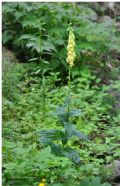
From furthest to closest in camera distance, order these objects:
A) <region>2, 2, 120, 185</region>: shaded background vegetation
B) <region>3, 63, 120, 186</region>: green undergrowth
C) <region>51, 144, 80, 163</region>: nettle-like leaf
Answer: <region>51, 144, 80, 163</region>: nettle-like leaf < <region>2, 2, 120, 185</region>: shaded background vegetation < <region>3, 63, 120, 186</region>: green undergrowth

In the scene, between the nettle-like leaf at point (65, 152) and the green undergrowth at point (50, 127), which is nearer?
the green undergrowth at point (50, 127)

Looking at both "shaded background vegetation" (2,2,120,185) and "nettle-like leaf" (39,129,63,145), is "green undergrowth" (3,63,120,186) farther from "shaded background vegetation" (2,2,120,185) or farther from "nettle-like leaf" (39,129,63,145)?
"nettle-like leaf" (39,129,63,145)

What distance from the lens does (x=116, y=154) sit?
436 cm

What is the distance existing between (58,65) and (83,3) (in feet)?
7.93

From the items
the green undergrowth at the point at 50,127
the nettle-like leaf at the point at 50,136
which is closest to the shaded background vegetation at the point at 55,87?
the green undergrowth at the point at 50,127

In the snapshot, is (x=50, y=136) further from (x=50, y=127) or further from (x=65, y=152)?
(x=50, y=127)

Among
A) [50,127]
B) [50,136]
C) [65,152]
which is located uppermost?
[50,136]

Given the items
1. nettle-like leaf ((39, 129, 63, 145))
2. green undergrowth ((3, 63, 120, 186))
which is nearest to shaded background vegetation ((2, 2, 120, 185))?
green undergrowth ((3, 63, 120, 186))

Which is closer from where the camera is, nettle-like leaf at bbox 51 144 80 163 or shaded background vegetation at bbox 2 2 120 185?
shaded background vegetation at bbox 2 2 120 185

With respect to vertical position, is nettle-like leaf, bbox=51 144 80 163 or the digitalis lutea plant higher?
the digitalis lutea plant

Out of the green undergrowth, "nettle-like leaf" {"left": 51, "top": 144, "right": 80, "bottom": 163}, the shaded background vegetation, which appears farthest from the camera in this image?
"nettle-like leaf" {"left": 51, "top": 144, "right": 80, "bottom": 163}

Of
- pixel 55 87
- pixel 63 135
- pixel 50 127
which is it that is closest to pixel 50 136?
pixel 63 135

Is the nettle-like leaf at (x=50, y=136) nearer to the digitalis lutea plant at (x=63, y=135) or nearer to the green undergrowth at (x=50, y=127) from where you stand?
the digitalis lutea plant at (x=63, y=135)

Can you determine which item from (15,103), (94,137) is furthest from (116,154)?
(15,103)
